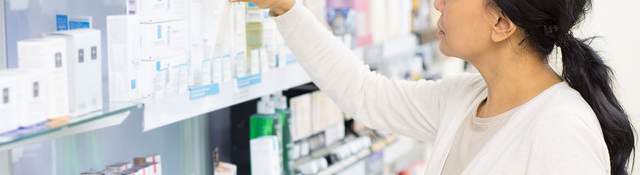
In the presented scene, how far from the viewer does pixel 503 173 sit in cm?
165

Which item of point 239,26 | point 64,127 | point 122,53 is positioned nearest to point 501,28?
point 239,26

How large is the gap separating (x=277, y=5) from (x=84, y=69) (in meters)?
0.53

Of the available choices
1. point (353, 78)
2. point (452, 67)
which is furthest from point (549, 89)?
point (452, 67)

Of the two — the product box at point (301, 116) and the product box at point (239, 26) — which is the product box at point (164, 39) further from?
the product box at point (301, 116)

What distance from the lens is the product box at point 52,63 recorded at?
1298 millimetres

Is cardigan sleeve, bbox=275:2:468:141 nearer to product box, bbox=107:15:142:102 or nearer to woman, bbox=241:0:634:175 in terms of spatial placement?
woman, bbox=241:0:634:175

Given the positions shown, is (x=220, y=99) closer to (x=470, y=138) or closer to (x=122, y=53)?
(x=122, y=53)

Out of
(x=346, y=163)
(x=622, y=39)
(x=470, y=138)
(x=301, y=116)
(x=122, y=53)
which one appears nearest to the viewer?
(x=122, y=53)

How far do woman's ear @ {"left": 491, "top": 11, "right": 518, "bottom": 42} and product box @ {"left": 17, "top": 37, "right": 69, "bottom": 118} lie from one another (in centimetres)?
81

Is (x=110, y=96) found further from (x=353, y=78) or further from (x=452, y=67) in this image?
(x=452, y=67)

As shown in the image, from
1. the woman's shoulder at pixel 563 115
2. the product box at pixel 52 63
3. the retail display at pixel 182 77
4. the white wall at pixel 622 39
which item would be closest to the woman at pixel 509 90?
the woman's shoulder at pixel 563 115

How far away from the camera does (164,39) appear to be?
5.41 feet

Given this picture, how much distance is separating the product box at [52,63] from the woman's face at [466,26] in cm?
76

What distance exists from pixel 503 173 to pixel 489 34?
0.89 feet
